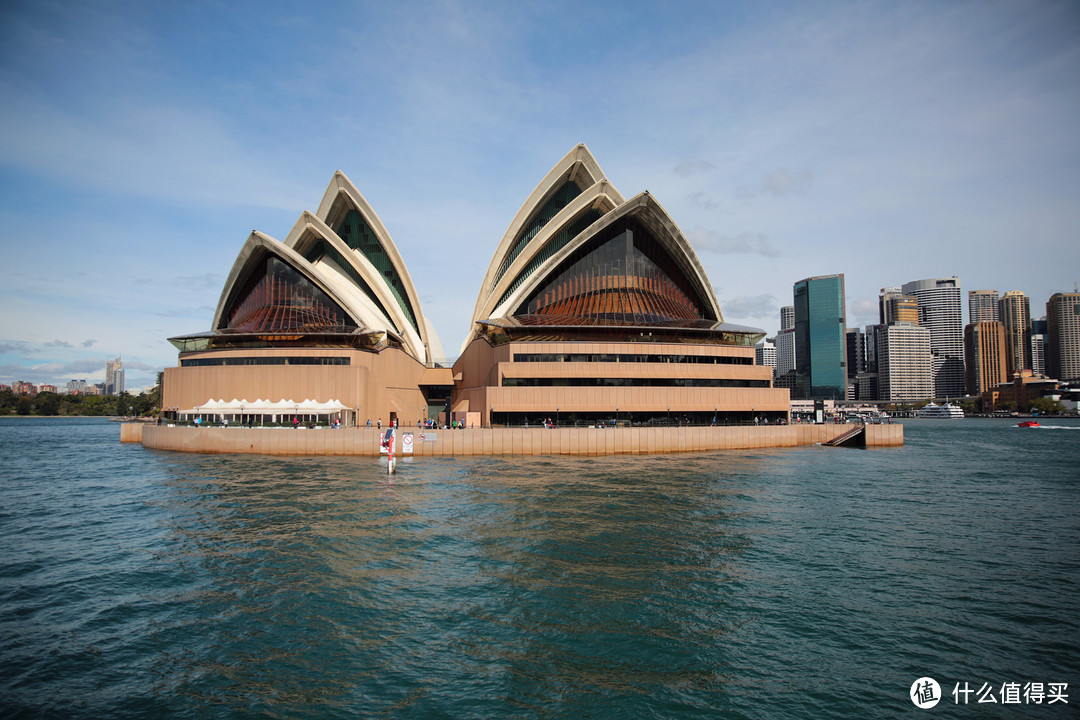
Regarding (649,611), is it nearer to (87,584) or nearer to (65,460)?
(87,584)

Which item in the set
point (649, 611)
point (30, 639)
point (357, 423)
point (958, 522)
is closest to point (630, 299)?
point (357, 423)

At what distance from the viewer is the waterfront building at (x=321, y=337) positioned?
48.4 metres

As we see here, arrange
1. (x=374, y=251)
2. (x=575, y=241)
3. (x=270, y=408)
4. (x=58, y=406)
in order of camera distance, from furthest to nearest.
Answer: (x=58, y=406) < (x=374, y=251) < (x=575, y=241) < (x=270, y=408)

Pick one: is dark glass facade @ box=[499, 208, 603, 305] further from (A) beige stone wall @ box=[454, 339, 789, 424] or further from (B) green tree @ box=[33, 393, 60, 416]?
(B) green tree @ box=[33, 393, 60, 416]

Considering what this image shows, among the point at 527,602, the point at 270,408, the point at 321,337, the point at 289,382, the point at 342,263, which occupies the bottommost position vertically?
the point at 527,602

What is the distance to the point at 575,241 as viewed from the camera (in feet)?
181

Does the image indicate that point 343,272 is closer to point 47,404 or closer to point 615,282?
point 615,282

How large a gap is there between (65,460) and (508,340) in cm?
3176

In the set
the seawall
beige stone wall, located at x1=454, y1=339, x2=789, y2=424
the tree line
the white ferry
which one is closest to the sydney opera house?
beige stone wall, located at x1=454, y1=339, x2=789, y2=424

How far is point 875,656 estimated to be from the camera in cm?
1123

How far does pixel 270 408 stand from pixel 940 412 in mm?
187166

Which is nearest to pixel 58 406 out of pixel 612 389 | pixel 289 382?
pixel 289 382

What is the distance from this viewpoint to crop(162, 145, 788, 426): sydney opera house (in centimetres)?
4675

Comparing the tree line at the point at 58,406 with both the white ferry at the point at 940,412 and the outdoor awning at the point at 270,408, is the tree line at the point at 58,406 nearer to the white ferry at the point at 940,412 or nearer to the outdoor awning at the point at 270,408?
the outdoor awning at the point at 270,408
